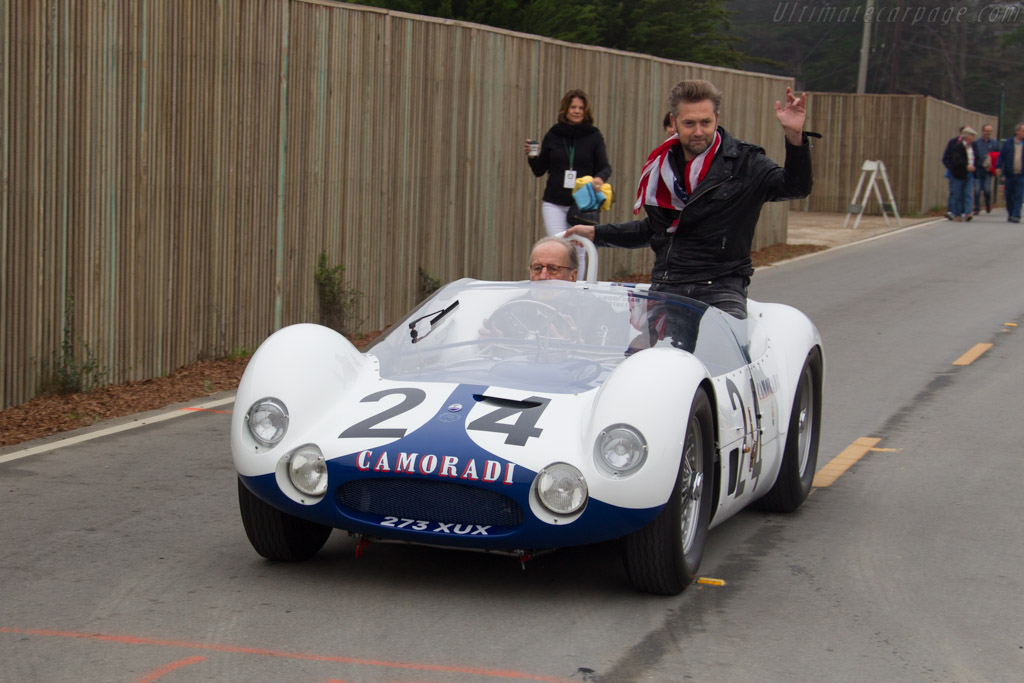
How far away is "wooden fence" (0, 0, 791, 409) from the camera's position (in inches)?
355

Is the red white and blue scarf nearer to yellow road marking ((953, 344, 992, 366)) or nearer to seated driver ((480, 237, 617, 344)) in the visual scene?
seated driver ((480, 237, 617, 344))

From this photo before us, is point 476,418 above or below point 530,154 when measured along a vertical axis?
below

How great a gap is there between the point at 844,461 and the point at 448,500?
Answer: 376cm

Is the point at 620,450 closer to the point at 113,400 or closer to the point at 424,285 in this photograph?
the point at 113,400

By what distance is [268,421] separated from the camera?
526cm

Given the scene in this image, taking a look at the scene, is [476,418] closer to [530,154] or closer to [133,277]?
A: [133,277]

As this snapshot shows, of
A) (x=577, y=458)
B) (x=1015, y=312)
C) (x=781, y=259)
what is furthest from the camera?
(x=781, y=259)

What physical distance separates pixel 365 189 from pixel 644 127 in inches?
268

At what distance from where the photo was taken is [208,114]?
34.5 feet

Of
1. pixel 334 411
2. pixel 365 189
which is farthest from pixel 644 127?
pixel 334 411

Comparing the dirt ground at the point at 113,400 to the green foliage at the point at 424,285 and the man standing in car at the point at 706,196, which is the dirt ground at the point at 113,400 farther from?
the man standing in car at the point at 706,196

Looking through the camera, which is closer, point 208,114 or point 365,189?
point 208,114

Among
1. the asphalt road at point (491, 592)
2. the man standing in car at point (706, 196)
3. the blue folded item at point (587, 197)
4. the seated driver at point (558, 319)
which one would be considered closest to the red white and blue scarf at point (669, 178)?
the man standing in car at point (706, 196)

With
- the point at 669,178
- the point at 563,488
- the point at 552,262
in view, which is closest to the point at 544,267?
the point at 552,262
